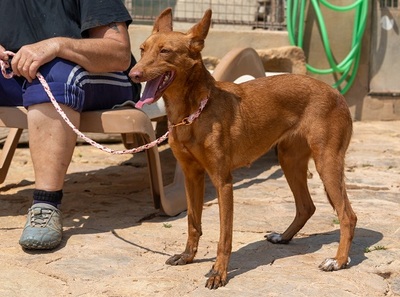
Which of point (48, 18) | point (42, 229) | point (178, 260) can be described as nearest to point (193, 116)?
point (178, 260)

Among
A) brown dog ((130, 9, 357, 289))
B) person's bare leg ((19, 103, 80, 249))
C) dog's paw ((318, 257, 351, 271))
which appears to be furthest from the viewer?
person's bare leg ((19, 103, 80, 249))

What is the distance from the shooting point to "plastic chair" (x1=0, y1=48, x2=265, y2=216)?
4.32 metres

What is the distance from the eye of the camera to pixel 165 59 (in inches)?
134

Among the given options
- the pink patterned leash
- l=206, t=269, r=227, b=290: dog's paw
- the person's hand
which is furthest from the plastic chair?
l=206, t=269, r=227, b=290: dog's paw

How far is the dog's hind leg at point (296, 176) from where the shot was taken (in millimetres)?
4066

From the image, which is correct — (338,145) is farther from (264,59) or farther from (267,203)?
(264,59)

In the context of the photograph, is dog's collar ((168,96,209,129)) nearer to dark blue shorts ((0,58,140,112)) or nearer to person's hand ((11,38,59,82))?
dark blue shorts ((0,58,140,112))

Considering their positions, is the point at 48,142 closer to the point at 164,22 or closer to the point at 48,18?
the point at 48,18

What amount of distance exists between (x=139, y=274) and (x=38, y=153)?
0.91 m

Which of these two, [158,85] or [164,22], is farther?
[164,22]

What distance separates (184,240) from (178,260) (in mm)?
429

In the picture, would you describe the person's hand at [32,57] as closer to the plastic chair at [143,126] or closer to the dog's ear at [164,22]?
the plastic chair at [143,126]

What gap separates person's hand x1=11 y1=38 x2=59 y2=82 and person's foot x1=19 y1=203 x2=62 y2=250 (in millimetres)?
691

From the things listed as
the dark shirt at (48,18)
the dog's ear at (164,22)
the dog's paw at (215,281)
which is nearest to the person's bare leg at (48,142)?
the dark shirt at (48,18)
